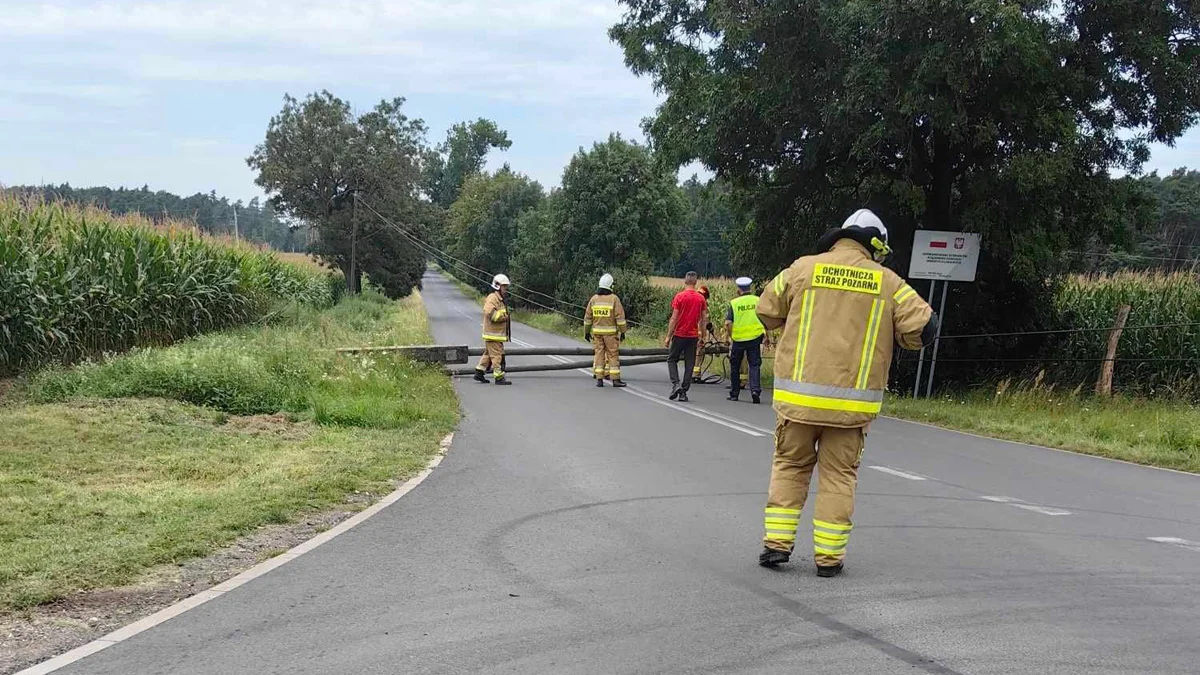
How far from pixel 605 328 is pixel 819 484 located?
1213cm

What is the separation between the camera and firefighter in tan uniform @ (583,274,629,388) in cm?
1733

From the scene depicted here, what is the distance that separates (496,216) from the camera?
7738 centimetres

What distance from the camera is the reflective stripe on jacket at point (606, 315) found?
682 inches

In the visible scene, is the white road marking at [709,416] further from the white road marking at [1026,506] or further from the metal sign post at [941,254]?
the metal sign post at [941,254]

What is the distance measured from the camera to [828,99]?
15844mm

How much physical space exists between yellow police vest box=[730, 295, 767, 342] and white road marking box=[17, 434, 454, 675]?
28.3 feet

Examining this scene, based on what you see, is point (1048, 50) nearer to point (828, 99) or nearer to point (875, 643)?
point (828, 99)

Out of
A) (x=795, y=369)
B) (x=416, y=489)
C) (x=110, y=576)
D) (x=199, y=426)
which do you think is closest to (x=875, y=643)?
(x=795, y=369)

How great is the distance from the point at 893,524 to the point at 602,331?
1116 centimetres

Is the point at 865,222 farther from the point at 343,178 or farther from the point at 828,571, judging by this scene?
the point at 343,178

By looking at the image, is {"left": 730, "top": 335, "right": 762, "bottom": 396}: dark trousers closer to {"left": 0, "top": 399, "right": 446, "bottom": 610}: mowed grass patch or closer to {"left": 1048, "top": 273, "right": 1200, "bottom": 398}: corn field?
{"left": 1048, "top": 273, "right": 1200, "bottom": 398}: corn field

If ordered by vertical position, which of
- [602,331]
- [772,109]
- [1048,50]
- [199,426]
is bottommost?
[199,426]

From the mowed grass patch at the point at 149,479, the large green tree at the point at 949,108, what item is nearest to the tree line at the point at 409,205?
the large green tree at the point at 949,108

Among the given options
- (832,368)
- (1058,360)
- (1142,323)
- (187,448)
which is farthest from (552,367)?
(832,368)
